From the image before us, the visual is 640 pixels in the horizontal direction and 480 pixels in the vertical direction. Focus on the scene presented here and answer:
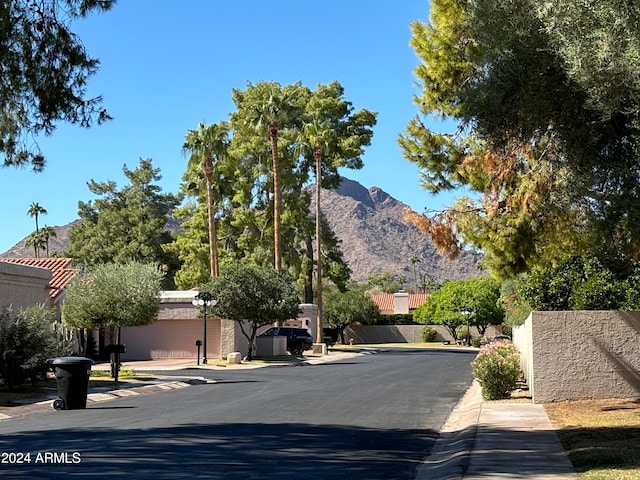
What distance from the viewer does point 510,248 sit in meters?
19.1

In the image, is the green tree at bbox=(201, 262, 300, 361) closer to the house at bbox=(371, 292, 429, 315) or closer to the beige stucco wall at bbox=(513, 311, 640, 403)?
the beige stucco wall at bbox=(513, 311, 640, 403)

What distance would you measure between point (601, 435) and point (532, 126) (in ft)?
16.3

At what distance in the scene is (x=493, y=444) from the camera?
12234mm

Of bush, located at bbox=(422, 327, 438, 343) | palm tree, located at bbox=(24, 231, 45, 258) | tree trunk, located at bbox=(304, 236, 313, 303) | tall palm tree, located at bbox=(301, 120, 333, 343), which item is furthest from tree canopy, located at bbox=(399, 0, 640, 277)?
palm tree, located at bbox=(24, 231, 45, 258)

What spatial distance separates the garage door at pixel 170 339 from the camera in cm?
4891

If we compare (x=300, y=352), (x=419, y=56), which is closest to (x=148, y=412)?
(x=419, y=56)

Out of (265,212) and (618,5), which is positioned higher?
(265,212)

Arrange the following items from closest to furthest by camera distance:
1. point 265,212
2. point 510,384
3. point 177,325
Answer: point 510,384
point 177,325
point 265,212

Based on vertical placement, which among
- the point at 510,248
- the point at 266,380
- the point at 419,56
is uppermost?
the point at 419,56

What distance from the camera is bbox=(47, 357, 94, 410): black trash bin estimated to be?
19.5 m

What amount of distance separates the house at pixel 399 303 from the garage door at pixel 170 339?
54097mm

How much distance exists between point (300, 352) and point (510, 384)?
35501 millimetres

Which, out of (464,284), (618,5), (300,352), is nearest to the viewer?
(618,5)

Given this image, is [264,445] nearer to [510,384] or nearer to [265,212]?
[510,384]
